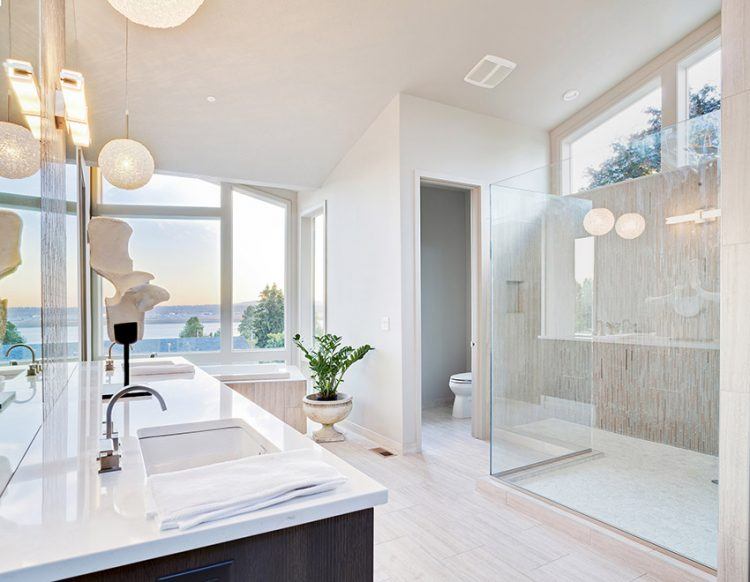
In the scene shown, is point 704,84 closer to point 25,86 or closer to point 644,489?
point 644,489

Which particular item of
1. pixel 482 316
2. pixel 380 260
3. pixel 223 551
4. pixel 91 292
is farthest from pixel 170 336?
pixel 223 551

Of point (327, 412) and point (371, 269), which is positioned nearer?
point (327, 412)

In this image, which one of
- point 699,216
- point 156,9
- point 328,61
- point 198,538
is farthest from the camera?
point 328,61

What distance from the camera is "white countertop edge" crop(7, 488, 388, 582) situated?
0.69 m

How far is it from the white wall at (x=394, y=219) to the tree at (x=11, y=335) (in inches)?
121

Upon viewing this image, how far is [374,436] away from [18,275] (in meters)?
3.60

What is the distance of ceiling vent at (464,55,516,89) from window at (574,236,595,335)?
1537 millimetres

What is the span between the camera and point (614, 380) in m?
3.16

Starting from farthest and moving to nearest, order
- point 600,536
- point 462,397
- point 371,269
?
point 462,397, point 371,269, point 600,536

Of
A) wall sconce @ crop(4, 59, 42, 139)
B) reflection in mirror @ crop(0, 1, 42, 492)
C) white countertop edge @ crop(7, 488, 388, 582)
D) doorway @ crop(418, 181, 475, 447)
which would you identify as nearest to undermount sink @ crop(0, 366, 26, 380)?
reflection in mirror @ crop(0, 1, 42, 492)

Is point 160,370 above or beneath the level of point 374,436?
above

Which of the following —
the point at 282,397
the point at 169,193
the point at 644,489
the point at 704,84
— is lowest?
the point at 644,489

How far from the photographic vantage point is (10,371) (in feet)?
3.51

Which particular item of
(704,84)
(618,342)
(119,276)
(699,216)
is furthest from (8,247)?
(704,84)
